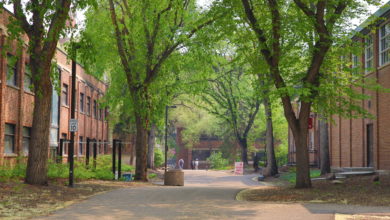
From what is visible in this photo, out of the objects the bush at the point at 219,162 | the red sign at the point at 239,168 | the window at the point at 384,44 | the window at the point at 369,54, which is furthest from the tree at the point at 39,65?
the bush at the point at 219,162

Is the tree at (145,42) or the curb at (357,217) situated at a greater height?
the tree at (145,42)

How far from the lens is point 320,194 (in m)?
17.3

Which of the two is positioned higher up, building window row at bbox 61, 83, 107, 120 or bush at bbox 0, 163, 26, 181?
building window row at bbox 61, 83, 107, 120

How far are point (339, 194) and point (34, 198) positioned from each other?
30.0ft

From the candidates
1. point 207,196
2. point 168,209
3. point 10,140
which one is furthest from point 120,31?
point 168,209

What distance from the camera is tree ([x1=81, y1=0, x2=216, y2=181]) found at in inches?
1050

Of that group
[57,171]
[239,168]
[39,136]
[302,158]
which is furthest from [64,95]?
[302,158]

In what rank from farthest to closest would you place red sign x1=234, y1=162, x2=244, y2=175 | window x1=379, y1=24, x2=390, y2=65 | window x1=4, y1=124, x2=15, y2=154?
red sign x1=234, y1=162, x2=244, y2=175, window x1=4, y1=124, x2=15, y2=154, window x1=379, y1=24, x2=390, y2=65

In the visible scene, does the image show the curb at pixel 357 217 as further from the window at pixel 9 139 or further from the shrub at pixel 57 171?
the window at pixel 9 139

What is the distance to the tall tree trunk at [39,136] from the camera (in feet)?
59.7

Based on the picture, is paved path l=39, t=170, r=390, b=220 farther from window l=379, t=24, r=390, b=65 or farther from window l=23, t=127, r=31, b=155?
window l=23, t=127, r=31, b=155

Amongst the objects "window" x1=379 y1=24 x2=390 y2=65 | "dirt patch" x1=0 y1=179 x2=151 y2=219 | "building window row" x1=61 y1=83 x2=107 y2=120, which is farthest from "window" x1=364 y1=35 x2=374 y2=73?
"building window row" x1=61 y1=83 x2=107 y2=120

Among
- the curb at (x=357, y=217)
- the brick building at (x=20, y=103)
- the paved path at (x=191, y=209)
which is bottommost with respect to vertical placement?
the paved path at (x=191, y=209)

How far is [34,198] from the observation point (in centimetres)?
1520
